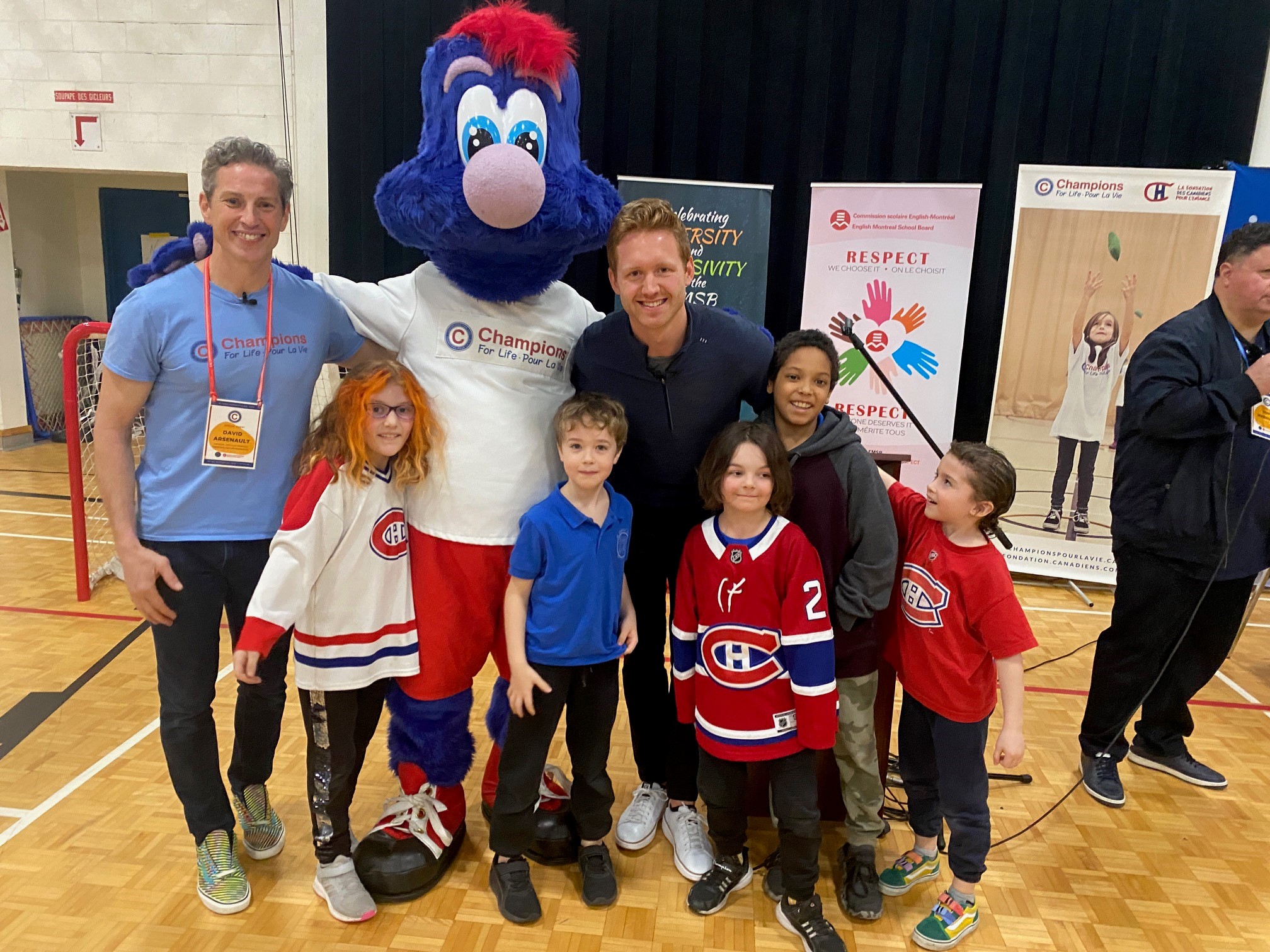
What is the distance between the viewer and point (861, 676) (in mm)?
1870

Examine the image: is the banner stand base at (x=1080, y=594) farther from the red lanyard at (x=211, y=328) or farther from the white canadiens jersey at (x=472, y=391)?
the red lanyard at (x=211, y=328)

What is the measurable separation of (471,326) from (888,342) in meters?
3.16

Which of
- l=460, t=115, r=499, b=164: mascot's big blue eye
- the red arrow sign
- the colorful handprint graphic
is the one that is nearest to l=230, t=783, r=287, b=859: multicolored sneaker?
l=460, t=115, r=499, b=164: mascot's big blue eye

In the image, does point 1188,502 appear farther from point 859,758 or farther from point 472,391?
point 472,391

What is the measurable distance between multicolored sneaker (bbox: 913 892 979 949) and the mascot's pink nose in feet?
5.97

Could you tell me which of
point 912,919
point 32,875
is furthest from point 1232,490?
point 32,875

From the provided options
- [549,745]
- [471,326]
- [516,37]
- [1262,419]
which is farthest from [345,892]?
[1262,419]

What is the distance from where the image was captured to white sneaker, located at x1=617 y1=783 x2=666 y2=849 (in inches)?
82.0

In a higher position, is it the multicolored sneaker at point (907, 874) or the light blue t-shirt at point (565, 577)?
the light blue t-shirt at point (565, 577)

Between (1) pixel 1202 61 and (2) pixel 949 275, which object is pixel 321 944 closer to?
(2) pixel 949 275

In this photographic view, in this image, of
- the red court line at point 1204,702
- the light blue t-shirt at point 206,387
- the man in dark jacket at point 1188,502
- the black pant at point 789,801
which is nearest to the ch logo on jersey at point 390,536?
the light blue t-shirt at point 206,387

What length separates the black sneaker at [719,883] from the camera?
73.4 inches

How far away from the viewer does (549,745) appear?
5.99ft

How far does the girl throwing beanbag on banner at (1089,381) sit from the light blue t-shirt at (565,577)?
353 cm
